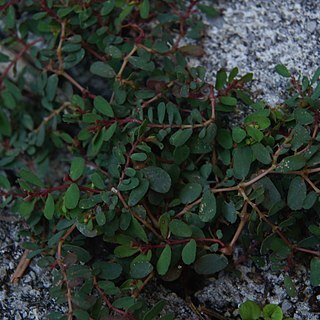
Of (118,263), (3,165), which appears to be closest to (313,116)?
(118,263)

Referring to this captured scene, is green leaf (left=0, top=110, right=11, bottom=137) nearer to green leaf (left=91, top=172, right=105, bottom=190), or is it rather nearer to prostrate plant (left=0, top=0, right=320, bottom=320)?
prostrate plant (left=0, top=0, right=320, bottom=320)

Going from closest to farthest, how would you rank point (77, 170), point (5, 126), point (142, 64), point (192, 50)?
point (77, 170) < point (142, 64) < point (192, 50) < point (5, 126)

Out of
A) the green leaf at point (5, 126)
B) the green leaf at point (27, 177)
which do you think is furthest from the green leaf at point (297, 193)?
the green leaf at point (5, 126)

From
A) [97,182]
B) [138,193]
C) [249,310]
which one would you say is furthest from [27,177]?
[249,310]

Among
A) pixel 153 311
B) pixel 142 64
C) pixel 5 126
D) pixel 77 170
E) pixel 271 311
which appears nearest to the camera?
pixel 153 311

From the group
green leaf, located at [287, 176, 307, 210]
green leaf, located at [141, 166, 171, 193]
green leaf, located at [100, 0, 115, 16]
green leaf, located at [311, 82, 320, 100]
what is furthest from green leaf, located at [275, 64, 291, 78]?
green leaf, located at [100, 0, 115, 16]

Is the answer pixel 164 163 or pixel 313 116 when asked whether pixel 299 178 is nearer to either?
pixel 313 116

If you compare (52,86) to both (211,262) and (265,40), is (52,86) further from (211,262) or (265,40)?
(211,262)
